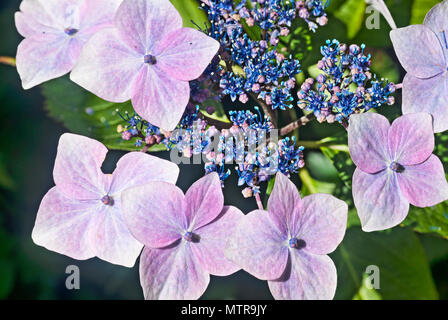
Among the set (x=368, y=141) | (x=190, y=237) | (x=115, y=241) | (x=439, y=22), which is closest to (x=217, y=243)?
(x=190, y=237)

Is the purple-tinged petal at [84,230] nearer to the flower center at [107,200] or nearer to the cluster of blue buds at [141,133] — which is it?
the flower center at [107,200]

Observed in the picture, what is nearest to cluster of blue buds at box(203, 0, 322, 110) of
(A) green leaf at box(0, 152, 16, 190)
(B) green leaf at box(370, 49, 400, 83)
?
(B) green leaf at box(370, 49, 400, 83)

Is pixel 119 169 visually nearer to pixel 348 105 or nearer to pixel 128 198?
pixel 128 198

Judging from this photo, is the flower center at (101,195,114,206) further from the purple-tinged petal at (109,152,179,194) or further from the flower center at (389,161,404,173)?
the flower center at (389,161,404,173)

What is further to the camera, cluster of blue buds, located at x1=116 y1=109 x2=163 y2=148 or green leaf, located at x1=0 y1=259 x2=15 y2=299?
green leaf, located at x1=0 y1=259 x2=15 y2=299

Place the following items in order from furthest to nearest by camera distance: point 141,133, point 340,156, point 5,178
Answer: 1. point 5,178
2. point 340,156
3. point 141,133

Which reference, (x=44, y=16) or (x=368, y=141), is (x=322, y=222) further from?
(x=44, y=16)
